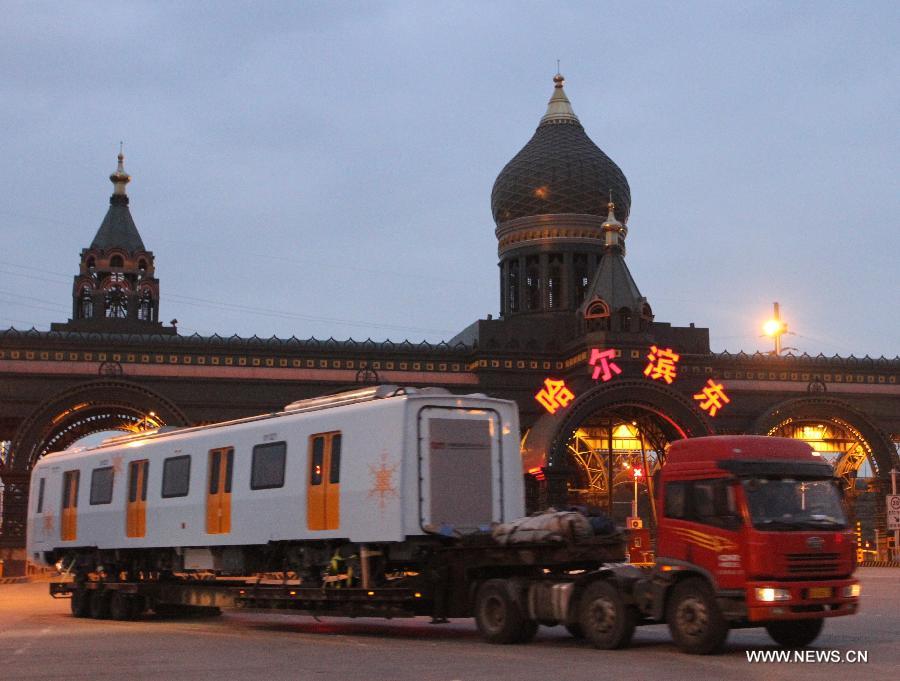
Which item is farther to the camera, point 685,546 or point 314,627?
point 314,627

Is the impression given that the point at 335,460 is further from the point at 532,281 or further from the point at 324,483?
the point at 532,281

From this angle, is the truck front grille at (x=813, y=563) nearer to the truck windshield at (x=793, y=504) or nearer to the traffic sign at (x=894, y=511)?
the truck windshield at (x=793, y=504)

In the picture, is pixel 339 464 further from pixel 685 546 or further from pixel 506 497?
pixel 685 546

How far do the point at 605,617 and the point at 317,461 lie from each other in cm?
650

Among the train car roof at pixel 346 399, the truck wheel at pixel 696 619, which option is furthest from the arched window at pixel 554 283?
the truck wheel at pixel 696 619

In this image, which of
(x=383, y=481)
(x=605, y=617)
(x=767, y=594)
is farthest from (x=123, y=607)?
(x=767, y=594)

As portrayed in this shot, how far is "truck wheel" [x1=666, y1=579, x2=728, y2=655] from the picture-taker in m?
17.8

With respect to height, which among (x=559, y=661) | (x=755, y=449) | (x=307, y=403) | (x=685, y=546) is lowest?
(x=559, y=661)

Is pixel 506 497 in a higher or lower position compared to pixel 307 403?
lower

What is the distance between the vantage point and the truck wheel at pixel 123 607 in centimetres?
2819

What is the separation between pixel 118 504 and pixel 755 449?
16.1 metres

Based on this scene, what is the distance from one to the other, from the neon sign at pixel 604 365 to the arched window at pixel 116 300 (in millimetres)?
23099

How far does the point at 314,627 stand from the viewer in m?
25.5

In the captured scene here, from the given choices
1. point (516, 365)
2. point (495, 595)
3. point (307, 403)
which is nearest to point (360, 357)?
point (516, 365)
